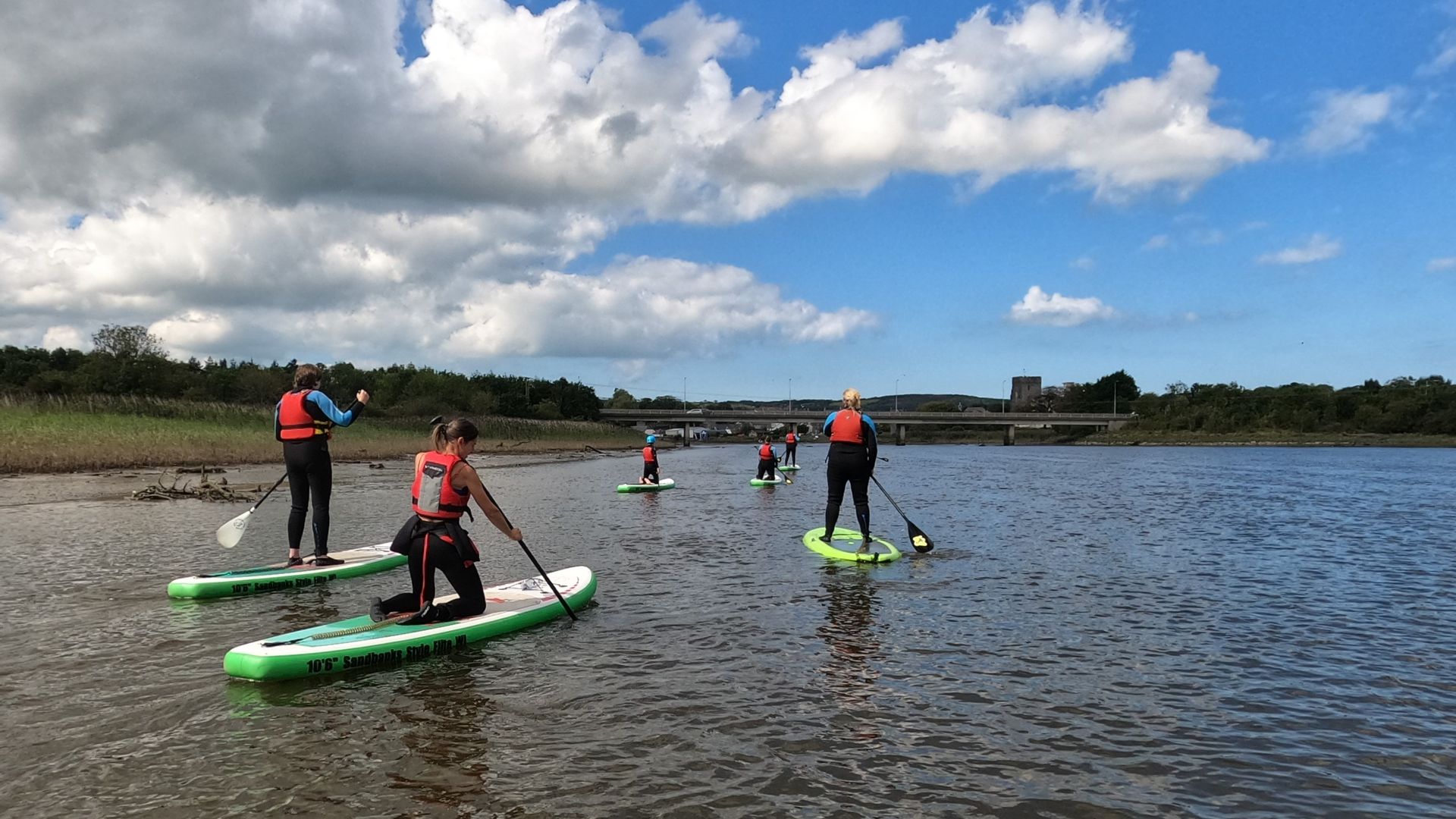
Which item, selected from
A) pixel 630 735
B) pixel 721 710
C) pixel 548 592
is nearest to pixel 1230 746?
pixel 721 710

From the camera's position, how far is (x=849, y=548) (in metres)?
14.5

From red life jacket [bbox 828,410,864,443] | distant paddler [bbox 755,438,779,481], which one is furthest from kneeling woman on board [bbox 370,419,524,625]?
distant paddler [bbox 755,438,779,481]

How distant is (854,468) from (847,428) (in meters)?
0.69

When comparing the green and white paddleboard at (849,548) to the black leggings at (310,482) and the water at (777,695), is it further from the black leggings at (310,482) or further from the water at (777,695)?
the black leggings at (310,482)

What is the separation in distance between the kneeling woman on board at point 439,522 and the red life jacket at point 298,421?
11.8 ft

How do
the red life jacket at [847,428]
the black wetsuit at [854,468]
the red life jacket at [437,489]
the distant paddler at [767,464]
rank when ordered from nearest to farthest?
the red life jacket at [437,489] < the red life jacket at [847,428] < the black wetsuit at [854,468] < the distant paddler at [767,464]

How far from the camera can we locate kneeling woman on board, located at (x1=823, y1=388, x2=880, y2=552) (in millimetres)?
13719

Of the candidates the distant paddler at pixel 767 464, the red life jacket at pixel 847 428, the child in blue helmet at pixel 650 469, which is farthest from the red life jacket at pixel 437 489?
the distant paddler at pixel 767 464

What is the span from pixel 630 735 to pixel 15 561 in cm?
1192

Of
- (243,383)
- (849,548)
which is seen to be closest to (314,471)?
(849,548)

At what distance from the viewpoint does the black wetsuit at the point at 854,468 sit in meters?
13.8

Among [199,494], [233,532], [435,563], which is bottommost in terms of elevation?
[199,494]

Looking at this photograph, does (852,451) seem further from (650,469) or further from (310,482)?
(650,469)

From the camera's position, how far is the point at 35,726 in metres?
5.96
